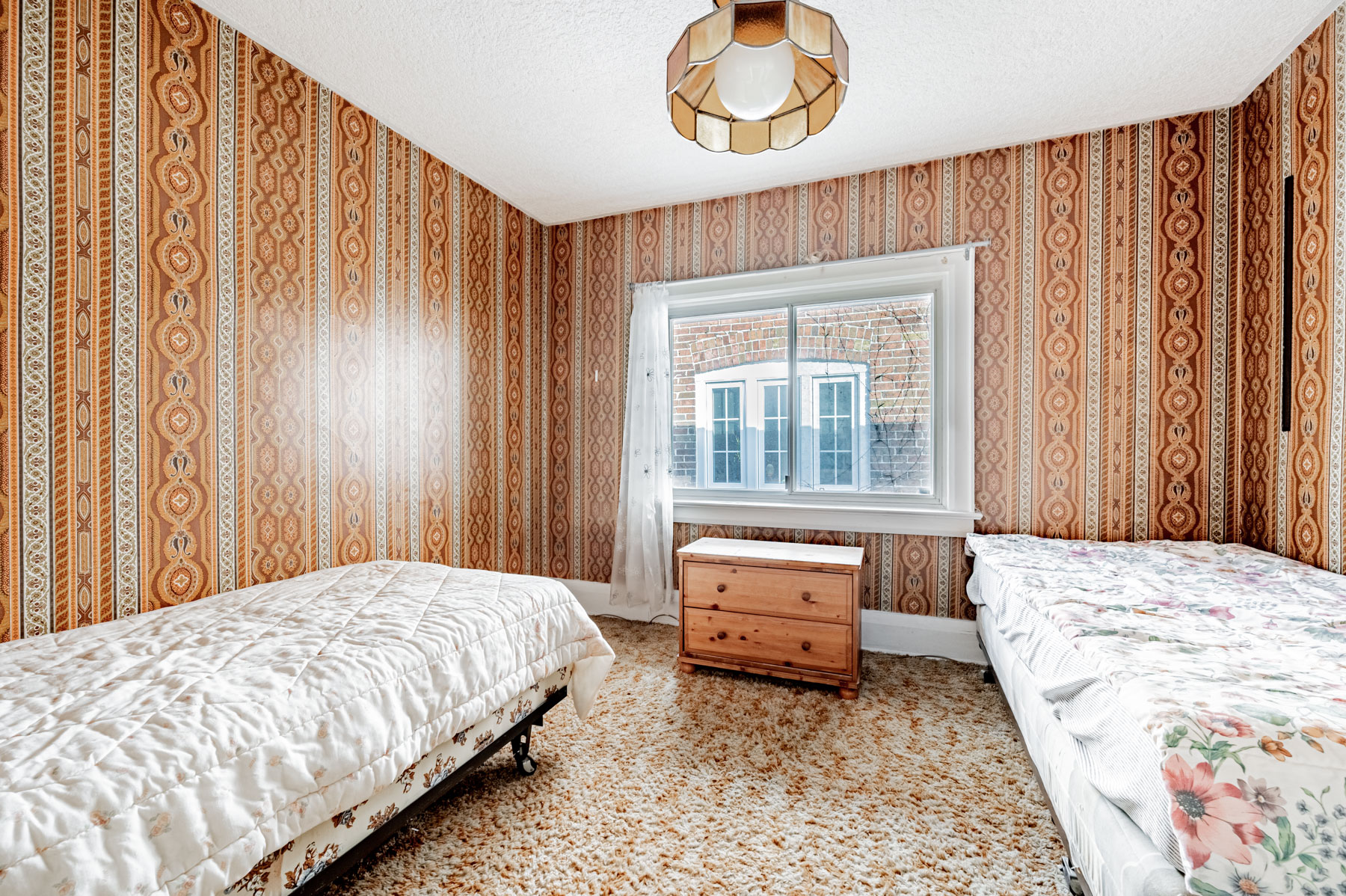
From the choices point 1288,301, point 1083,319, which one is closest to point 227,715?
point 1083,319

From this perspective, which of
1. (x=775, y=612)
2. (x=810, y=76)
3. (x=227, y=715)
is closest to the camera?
(x=227, y=715)

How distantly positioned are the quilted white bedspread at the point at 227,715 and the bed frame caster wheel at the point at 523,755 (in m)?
0.28

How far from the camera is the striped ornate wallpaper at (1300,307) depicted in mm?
1926

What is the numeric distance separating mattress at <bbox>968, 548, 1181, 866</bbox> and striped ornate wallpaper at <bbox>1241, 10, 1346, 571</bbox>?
1278 mm

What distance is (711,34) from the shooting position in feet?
4.50

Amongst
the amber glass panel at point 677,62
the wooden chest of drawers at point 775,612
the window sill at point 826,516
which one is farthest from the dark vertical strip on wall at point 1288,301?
the amber glass panel at point 677,62

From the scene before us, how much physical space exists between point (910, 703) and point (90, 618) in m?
2.91

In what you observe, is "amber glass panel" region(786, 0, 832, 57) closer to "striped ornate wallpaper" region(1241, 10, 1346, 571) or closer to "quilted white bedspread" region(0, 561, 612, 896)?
"quilted white bedspread" region(0, 561, 612, 896)

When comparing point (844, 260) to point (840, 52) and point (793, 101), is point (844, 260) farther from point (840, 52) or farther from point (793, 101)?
point (840, 52)

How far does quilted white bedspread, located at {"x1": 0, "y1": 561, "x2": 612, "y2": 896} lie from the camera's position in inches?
32.8

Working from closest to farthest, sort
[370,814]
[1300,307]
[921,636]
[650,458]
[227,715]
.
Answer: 1. [227,715]
2. [370,814]
3. [1300,307]
4. [921,636]
5. [650,458]

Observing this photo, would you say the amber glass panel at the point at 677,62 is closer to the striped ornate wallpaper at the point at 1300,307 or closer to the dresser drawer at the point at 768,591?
the dresser drawer at the point at 768,591

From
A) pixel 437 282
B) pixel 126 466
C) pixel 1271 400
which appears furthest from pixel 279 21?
pixel 1271 400

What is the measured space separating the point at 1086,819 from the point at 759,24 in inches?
74.2
